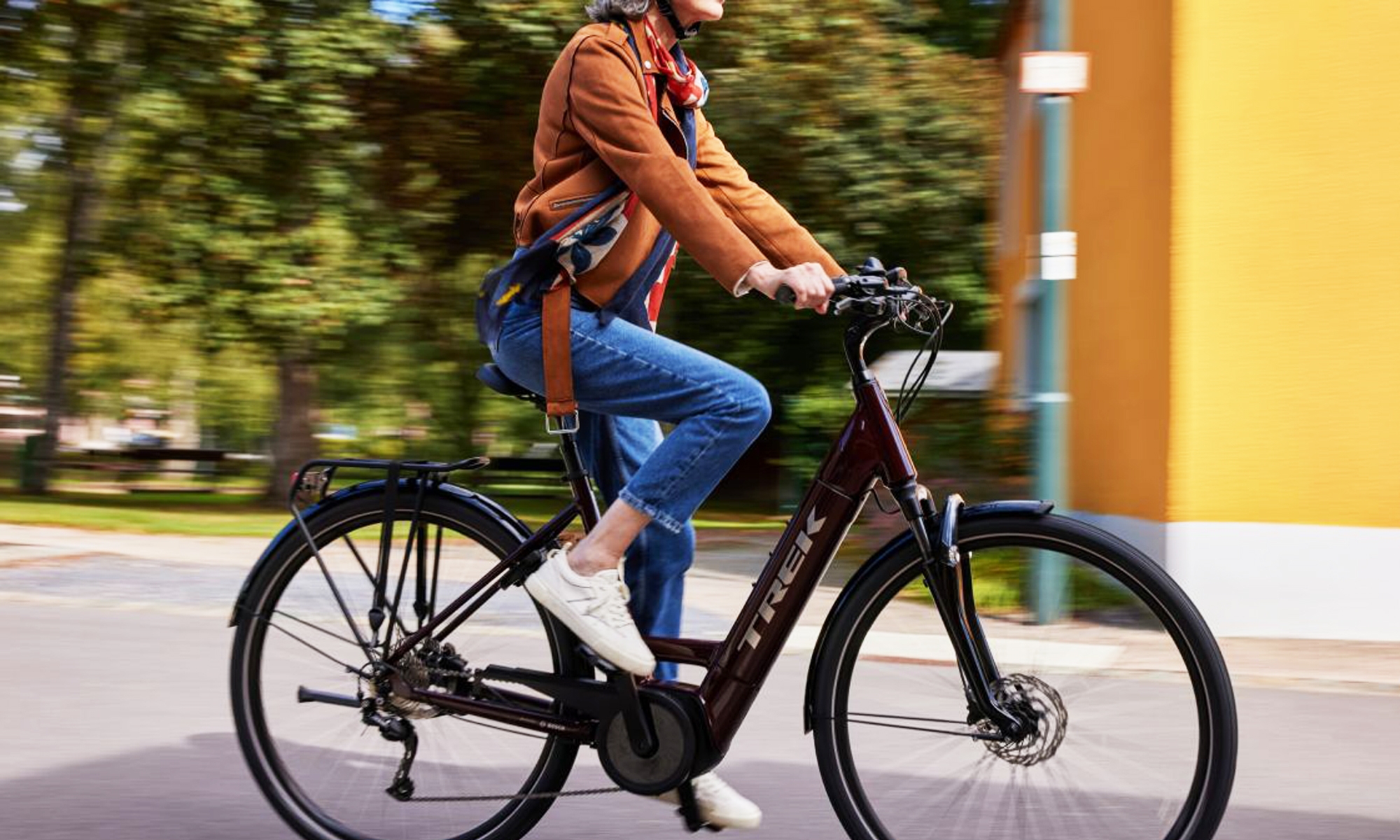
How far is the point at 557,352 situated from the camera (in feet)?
10.8

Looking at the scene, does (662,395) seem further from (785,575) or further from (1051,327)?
(1051,327)

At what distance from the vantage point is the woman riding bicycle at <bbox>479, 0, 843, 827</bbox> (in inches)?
127

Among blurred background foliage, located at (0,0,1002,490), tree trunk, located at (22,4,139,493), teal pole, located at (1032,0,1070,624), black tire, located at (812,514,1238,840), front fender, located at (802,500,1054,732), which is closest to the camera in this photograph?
black tire, located at (812,514,1238,840)

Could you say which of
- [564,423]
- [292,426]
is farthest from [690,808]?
[292,426]

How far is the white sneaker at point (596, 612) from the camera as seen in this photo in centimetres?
333

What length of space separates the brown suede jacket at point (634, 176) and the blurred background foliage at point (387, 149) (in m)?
12.4

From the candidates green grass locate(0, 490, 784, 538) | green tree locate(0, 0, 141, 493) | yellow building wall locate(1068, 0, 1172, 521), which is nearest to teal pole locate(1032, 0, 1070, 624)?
yellow building wall locate(1068, 0, 1172, 521)

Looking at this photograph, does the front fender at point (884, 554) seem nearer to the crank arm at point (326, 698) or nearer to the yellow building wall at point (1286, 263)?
the crank arm at point (326, 698)

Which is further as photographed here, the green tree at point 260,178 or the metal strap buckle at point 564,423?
the green tree at point 260,178

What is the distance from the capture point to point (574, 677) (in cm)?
343

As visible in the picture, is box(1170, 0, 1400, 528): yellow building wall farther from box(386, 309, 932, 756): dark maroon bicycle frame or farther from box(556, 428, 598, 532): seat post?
box(556, 428, 598, 532): seat post

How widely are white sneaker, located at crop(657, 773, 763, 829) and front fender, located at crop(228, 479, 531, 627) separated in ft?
2.13

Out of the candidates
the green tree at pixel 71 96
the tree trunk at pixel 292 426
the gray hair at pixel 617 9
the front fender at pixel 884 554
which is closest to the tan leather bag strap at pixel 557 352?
the gray hair at pixel 617 9

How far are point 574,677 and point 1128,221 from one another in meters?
6.16
